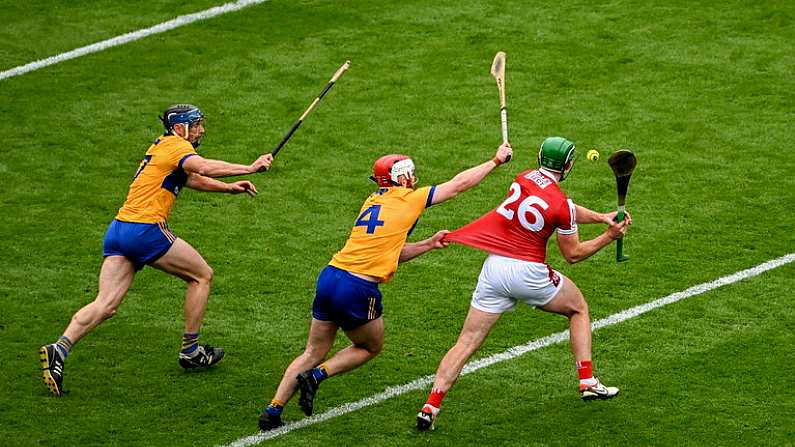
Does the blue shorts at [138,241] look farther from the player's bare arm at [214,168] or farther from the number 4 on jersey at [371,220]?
the number 4 on jersey at [371,220]

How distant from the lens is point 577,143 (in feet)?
50.3

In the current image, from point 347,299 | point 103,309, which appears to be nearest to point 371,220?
point 347,299

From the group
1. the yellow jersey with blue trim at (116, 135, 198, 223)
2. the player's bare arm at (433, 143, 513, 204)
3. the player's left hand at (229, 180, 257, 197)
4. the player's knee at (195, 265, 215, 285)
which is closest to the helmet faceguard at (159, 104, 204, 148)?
the yellow jersey with blue trim at (116, 135, 198, 223)

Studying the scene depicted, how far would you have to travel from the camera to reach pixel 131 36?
1848cm

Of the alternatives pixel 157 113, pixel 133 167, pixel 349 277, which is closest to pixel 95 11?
pixel 157 113

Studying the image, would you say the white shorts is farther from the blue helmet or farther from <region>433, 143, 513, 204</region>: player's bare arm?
the blue helmet

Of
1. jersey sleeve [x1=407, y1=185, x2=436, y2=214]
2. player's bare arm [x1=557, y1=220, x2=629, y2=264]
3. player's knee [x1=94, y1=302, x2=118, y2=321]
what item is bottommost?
player's knee [x1=94, y1=302, x2=118, y2=321]

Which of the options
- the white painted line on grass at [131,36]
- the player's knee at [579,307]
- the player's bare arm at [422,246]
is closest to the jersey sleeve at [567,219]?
the player's knee at [579,307]

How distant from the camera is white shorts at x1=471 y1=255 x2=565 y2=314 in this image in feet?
32.4

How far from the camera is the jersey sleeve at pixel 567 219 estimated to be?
9852mm

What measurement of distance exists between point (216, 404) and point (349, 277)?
1576 mm

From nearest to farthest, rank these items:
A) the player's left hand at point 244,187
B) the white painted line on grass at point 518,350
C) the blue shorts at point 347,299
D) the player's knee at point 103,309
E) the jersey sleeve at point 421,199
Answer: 1. the blue shorts at point 347,299
2. the jersey sleeve at point 421,199
3. the white painted line on grass at point 518,350
4. the player's knee at point 103,309
5. the player's left hand at point 244,187

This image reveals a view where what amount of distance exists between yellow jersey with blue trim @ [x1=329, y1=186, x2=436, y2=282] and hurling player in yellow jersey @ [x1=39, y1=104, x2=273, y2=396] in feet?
4.05

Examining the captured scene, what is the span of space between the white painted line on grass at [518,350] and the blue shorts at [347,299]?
32.3 inches
